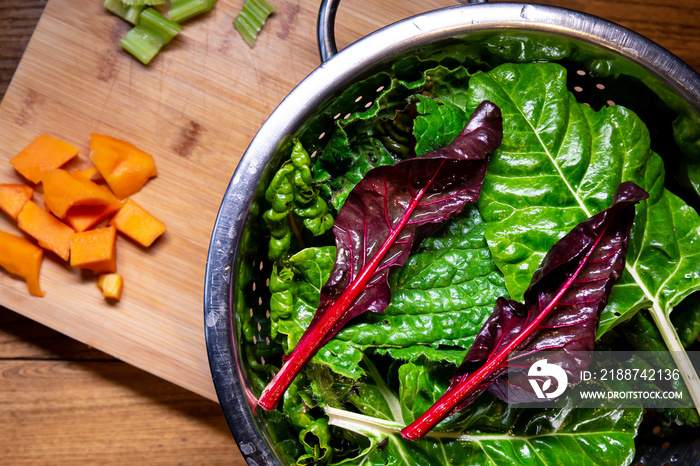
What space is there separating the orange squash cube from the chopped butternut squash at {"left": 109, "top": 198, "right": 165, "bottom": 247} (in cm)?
23

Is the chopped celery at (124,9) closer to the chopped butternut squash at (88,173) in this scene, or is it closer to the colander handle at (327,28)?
the chopped butternut squash at (88,173)

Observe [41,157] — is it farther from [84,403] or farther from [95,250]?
[84,403]

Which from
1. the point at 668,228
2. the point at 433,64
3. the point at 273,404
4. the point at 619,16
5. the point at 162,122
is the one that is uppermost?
the point at 619,16

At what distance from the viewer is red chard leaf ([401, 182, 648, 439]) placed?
0.91 metres

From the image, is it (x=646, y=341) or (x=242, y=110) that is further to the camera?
(x=242, y=110)

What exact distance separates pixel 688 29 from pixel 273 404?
4.86ft

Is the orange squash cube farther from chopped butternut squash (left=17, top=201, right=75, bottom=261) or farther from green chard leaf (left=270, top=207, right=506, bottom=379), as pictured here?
green chard leaf (left=270, top=207, right=506, bottom=379)

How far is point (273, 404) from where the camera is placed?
94cm

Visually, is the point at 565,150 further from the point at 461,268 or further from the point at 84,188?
the point at 84,188

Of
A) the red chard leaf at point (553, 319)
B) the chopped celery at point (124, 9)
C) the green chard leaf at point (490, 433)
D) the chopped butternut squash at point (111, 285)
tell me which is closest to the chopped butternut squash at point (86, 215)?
the chopped butternut squash at point (111, 285)

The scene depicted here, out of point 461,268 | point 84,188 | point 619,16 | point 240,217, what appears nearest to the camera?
point 240,217

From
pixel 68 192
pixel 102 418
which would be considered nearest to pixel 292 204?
pixel 68 192

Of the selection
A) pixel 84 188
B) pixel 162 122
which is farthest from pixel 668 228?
pixel 84 188

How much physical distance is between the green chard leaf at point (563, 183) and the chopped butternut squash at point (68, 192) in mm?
930
